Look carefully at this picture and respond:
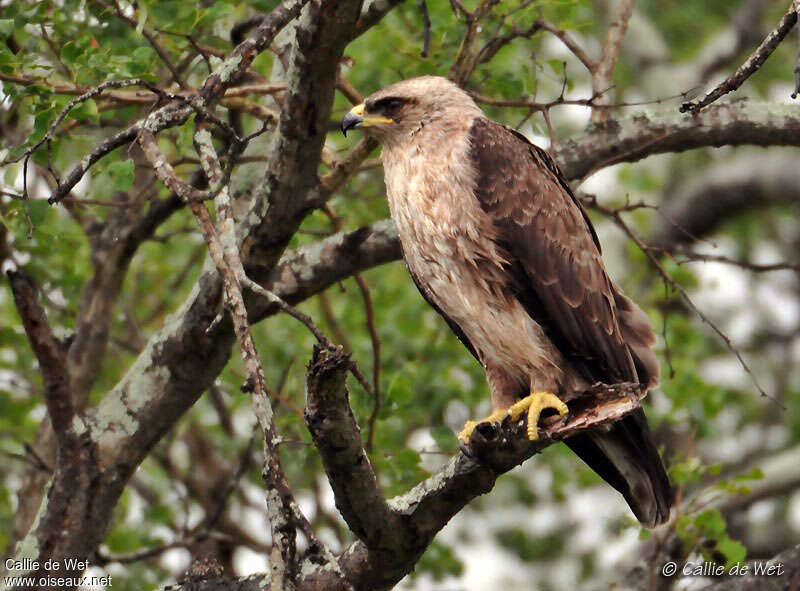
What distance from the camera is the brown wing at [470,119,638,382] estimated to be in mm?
4883

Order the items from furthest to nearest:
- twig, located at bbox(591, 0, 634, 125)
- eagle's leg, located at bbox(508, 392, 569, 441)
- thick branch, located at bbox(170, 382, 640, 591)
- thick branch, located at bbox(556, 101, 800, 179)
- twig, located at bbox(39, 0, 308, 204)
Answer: twig, located at bbox(591, 0, 634, 125) < thick branch, located at bbox(556, 101, 800, 179) < eagle's leg, located at bbox(508, 392, 569, 441) < thick branch, located at bbox(170, 382, 640, 591) < twig, located at bbox(39, 0, 308, 204)

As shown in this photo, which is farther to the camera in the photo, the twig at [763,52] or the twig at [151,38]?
the twig at [151,38]

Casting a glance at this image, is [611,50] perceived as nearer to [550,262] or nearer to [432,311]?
[550,262]

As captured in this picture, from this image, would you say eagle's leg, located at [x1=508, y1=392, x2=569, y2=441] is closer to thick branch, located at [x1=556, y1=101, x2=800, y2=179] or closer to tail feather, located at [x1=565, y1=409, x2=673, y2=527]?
tail feather, located at [x1=565, y1=409, x2=673, y2=527]

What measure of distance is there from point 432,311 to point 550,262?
3.71 metres

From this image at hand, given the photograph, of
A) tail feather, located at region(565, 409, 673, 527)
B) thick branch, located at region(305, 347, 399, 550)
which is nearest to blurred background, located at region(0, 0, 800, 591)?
tail feather, located at region(565, 409, 673, 527)

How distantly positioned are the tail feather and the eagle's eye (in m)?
1.71

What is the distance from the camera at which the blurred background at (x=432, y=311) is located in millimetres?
5664

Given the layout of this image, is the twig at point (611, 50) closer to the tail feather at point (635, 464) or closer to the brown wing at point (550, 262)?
the brown wing at point (550, 262)

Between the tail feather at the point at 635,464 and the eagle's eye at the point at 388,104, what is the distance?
5.61ft

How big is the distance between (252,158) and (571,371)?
1.75 meters

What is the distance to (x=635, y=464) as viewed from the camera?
4.96m

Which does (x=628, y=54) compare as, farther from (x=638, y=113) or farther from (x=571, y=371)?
(x=571, y=371)

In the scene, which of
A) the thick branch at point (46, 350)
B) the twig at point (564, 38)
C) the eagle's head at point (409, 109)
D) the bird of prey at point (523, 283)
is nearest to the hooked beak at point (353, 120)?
the eagle's head at point (409, 109)
